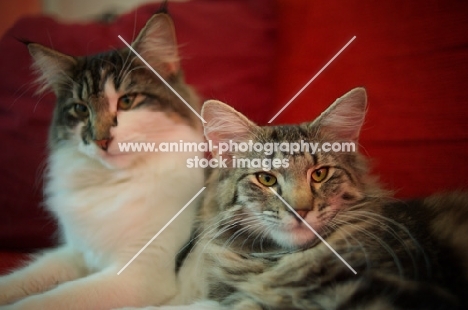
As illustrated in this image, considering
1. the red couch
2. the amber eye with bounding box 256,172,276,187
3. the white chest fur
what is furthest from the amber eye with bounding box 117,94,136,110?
the amber eye with bounding box 256,172,276,187

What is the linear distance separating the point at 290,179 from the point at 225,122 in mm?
189

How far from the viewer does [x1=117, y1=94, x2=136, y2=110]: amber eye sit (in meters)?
0.92

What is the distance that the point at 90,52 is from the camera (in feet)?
3.64

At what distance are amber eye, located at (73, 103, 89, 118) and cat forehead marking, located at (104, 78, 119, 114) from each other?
6 cm

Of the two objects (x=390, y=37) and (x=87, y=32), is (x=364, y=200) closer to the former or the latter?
(x=390, y=37)

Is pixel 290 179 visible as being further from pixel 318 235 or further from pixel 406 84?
pixel 406 84

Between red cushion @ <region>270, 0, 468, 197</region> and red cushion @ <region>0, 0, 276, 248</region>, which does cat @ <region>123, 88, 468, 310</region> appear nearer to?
red cushion @ <region>270, 0, 468, 197</region>

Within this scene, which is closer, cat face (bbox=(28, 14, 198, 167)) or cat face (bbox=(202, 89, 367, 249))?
cat face (bbox=(202, 89, 367, 249))

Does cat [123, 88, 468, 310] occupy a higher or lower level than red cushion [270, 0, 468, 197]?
lower

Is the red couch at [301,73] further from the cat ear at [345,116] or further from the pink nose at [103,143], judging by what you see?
the pink nose at [103,143]

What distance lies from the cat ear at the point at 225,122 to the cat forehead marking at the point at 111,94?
214 millimetres

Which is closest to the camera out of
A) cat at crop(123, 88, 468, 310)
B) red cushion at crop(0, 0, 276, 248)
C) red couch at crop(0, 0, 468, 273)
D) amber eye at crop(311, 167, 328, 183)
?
cat at crop(123, 88, 468, 310)

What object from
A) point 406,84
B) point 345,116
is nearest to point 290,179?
point 345,116

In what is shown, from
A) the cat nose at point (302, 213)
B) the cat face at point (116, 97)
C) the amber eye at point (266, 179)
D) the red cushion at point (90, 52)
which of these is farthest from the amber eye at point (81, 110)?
the cat nose at point (302, 213)
